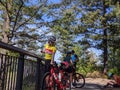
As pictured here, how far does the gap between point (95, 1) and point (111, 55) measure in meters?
A: 6.95

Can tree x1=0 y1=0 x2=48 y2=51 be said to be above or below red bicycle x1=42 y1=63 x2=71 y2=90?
above

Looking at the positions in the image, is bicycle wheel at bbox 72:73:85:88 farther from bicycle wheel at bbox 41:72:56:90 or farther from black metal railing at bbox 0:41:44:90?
black metal railing at bbox 0:41:44:90

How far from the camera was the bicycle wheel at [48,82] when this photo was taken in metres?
9.92

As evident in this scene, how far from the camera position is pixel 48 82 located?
403 inches

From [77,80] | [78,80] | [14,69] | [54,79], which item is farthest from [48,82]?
[78,80]

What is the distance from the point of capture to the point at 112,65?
3644cm

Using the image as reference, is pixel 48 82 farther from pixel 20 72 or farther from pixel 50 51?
pixel 20 72

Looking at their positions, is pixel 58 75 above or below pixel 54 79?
above

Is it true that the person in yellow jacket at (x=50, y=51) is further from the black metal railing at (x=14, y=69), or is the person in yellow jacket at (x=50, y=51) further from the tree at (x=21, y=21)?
the tree at (x=21, y=21)

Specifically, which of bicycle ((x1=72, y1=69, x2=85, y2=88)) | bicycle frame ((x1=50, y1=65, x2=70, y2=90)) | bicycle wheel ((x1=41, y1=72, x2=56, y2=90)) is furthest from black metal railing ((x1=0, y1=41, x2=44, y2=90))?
bicycle ((x1=72, y1=69, x2=85, y2=88))

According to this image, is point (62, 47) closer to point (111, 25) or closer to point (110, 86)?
point (110, 86)

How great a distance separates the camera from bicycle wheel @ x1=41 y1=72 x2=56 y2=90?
9.92m

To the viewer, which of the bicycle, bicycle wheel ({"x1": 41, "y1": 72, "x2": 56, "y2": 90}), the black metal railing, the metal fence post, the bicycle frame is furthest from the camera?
the bicycle

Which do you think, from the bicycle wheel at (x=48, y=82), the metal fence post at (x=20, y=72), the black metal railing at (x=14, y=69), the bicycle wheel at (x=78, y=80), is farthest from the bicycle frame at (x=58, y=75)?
the bicycle wheel at (x=78, y=80)
